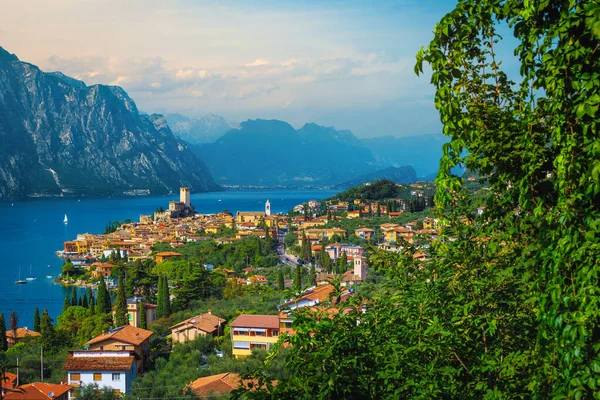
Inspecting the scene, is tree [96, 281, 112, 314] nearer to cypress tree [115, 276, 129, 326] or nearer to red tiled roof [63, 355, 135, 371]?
cypress tree [115, 276, 129, 326]

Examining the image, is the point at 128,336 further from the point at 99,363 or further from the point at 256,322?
the point at 256,322

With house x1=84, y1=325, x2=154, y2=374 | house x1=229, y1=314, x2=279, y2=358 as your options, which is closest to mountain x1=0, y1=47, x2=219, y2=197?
house x1=84, y1=325, x2=154, y2=374

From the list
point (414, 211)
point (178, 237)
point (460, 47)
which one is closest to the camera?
point (460, 47)

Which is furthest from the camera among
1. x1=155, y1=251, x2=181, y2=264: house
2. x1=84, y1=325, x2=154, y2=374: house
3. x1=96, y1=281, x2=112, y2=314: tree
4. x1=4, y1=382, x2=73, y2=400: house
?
x1=155, y1=251, x2=181, y2=264: house

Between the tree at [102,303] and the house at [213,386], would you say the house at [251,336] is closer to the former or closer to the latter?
the house at [213,386]

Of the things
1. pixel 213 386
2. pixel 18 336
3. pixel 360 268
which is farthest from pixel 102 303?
pixel 213 386

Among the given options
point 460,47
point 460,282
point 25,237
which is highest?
point 460,47

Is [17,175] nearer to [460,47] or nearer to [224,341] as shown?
[224,341]

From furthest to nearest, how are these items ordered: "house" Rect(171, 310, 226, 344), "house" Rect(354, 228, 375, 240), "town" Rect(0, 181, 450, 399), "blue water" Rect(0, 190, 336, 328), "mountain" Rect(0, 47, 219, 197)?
"mountain" Rect(0, 47, 219, 197), "house" Rect(354, 228, 375, 240), "blue water" Rect(0, 190, 336, 328), "house" Rect(171, 310, 226, 344), "town" Rect(0, 181, 450, 399)

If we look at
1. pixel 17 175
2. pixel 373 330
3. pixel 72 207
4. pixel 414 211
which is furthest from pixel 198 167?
pixel 373 330
